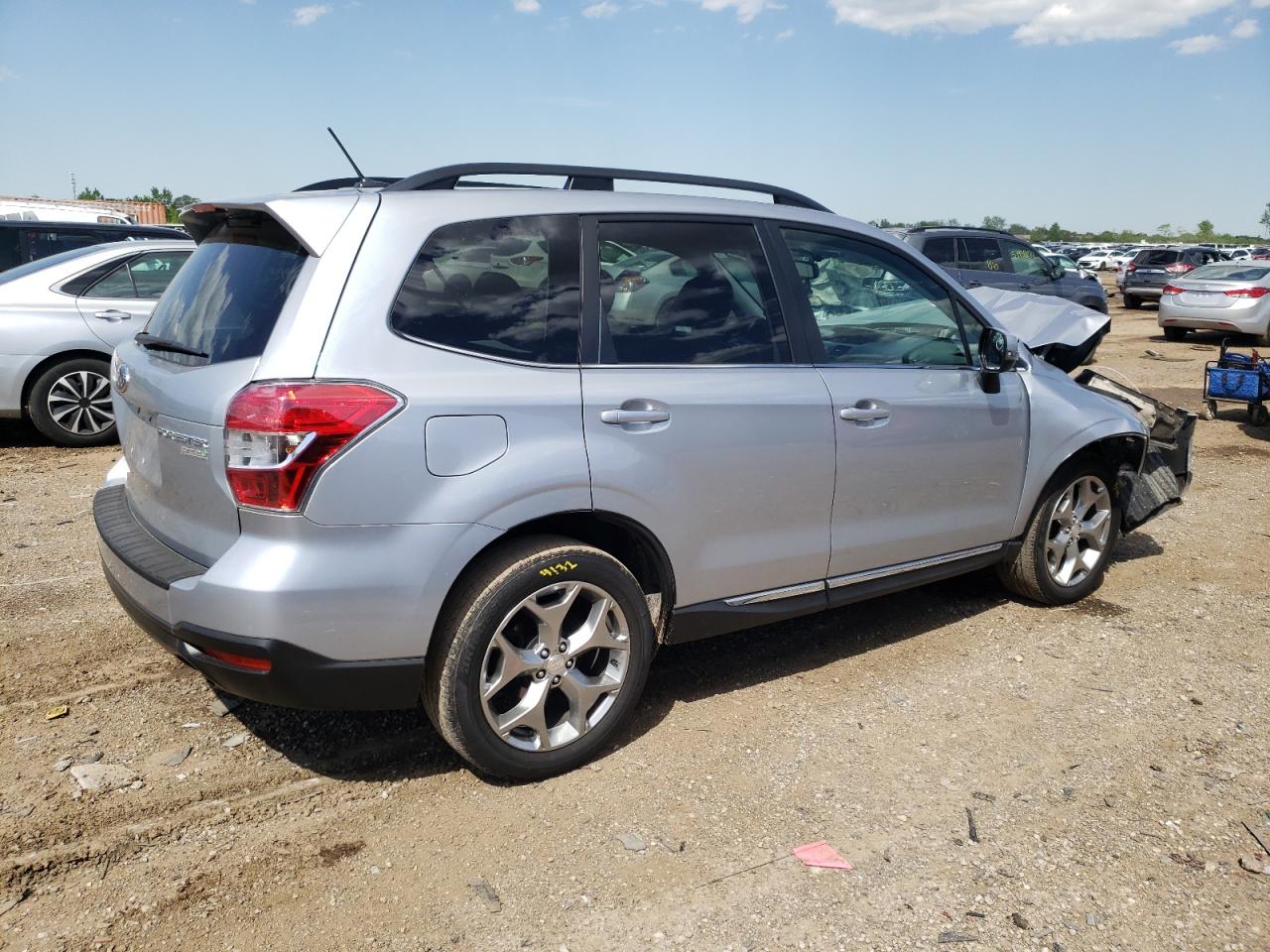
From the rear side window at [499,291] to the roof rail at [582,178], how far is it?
219 millimetres

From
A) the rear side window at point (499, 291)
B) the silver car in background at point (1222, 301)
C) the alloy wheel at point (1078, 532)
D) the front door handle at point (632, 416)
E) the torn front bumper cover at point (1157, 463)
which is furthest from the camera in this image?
the silver car in background at point (1222, 301)

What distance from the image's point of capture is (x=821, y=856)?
3072mm

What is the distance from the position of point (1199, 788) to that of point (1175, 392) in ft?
35.3

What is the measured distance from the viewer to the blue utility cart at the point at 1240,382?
989cm

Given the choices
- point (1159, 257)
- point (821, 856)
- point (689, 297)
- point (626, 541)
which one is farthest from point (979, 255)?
point (1159, 257)

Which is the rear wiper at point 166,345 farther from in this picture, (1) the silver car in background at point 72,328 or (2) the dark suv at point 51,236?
(2) the dark suv at point 51,236

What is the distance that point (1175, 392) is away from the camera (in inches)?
508

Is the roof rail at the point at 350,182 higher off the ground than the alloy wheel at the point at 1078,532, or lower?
higher

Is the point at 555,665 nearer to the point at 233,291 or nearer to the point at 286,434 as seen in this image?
the point at 286,434

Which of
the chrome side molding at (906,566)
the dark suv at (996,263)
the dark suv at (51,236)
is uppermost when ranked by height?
the dark suv at (51,236)

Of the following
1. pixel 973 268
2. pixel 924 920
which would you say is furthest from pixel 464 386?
pixel 973 268

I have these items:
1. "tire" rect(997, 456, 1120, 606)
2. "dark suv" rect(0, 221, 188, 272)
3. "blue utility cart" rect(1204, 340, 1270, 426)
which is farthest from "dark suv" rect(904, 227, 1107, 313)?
"dark suv" rect(0, 221, 188, 272)

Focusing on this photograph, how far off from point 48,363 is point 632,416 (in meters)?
6.55

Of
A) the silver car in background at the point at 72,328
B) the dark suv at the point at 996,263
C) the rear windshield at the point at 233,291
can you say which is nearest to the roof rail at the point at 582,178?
the rear windshield at the point at 233,291
